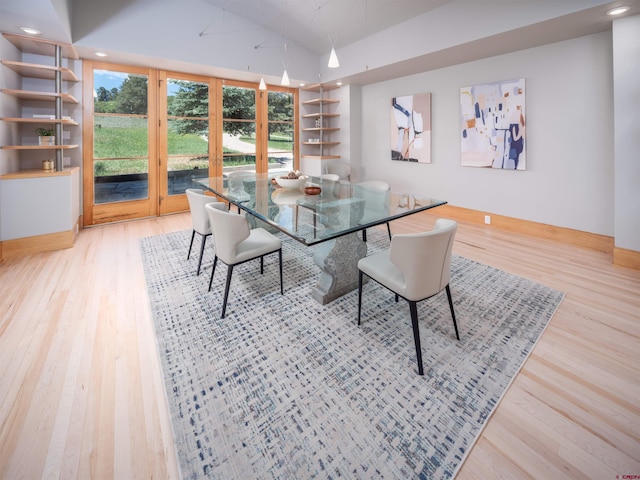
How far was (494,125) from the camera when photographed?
4438mm

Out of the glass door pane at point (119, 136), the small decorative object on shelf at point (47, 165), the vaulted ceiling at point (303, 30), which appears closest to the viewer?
the vaulted ceiling at point (303, 30)

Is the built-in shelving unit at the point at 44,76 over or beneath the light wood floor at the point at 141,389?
over

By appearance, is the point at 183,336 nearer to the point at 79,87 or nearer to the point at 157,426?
the point at 157,426

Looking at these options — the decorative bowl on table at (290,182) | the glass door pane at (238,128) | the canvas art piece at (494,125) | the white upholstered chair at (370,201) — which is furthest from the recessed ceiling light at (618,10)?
the glass door pane at (238,128)

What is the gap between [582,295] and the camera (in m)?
2.65

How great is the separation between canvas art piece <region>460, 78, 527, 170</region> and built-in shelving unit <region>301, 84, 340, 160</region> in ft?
8.59

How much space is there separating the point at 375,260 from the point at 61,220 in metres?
3.73

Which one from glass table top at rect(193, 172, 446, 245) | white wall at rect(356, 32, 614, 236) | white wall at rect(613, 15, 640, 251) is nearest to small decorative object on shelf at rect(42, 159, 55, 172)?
glass table top at rect(193, 172, 446, 245)

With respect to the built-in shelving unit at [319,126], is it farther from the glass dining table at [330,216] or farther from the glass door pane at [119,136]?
the glass dining table at [330,216]

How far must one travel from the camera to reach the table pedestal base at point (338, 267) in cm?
252

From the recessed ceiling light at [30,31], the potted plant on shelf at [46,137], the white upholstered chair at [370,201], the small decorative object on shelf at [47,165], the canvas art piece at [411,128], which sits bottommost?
the white upholstered chair at [370,201]

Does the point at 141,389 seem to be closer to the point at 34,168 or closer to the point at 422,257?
the point at 422,257

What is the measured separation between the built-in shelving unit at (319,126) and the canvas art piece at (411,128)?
1266 mm

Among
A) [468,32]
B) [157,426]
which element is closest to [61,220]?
[157,426]
